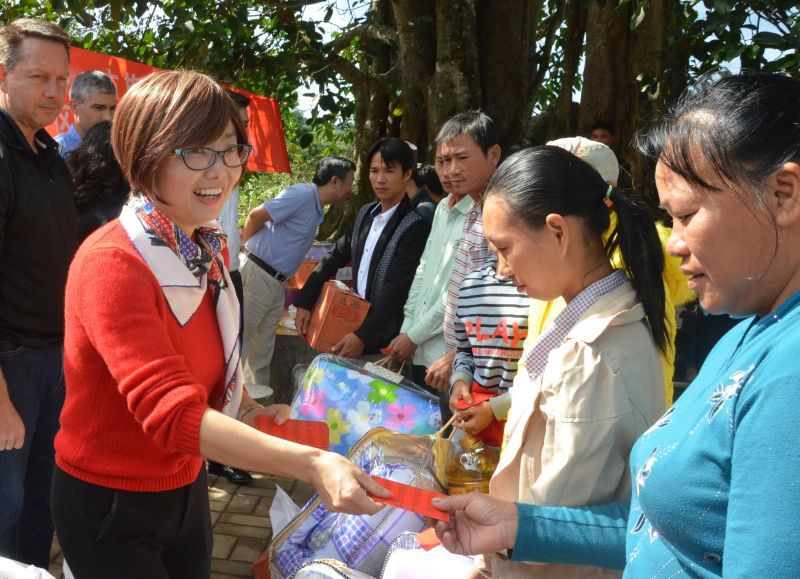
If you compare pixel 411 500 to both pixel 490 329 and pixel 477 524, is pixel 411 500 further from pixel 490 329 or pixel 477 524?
pixel 490 329

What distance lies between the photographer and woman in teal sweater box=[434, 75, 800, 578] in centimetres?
75

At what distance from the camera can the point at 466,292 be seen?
8.46 ft

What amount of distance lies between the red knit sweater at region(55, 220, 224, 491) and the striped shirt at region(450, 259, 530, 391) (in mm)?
1103

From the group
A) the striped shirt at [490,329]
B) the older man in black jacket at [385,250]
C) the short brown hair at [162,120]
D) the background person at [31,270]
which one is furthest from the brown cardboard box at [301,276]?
the short brown hair at [162,120]

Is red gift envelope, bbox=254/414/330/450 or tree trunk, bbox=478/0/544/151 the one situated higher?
tree trunk, bbox=478/0/544/151

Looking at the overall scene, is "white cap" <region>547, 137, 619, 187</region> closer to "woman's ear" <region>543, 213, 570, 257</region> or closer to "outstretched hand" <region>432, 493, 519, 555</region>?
"woman's ear" <region>543, 213, 570, 257</region>

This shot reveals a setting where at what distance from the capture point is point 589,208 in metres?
1.63

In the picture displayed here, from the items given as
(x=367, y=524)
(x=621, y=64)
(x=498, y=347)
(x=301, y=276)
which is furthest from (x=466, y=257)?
(x=621, y=64)

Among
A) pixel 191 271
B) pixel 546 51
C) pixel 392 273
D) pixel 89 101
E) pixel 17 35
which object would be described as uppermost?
pixel 546 51

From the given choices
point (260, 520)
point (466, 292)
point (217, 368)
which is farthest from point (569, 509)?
point (260, 520)

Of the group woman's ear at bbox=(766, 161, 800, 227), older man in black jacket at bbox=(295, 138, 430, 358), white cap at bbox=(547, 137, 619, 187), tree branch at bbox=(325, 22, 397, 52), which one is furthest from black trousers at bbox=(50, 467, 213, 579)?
tree branch at bbox=(325, 22, 397, 52)

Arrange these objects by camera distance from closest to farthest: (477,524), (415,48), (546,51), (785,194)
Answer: (785,194)
(477,524)
(415,48)
(546,51)

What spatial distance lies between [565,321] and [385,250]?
96.3 inches

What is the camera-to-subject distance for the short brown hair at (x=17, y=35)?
2.55 meters
